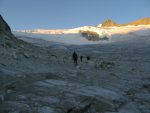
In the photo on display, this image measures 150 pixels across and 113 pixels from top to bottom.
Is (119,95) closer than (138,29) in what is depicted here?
Yes

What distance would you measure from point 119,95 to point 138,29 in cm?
7314

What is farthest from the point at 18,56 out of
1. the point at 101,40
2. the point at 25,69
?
the point at 101,40

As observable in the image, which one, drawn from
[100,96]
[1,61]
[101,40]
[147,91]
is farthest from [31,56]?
[101,40]

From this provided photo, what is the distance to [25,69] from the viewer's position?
1705cm

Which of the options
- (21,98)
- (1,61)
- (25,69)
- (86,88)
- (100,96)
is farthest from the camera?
(1,61)

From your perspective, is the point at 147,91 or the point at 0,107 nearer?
the point at 0,107

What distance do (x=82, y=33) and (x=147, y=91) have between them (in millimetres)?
68950

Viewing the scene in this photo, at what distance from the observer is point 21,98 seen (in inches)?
460

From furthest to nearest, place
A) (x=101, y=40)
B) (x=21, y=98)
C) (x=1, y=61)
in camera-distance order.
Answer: (x=101, y=40) → (x=1, y=61) → (x=21, y=98)

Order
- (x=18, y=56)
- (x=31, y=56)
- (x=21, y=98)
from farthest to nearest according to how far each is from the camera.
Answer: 1. (x=31, y=56)
2. (x=18, y=56)
3. (x=21, y=98)

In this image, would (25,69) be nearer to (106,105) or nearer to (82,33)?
(106,105)

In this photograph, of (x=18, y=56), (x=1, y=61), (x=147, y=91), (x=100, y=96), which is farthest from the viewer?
(x=18, y=56)

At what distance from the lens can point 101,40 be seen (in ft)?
271

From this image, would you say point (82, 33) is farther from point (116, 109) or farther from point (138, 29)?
point (116, 109)
